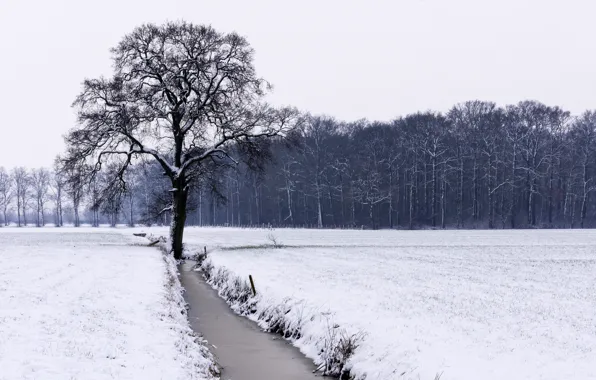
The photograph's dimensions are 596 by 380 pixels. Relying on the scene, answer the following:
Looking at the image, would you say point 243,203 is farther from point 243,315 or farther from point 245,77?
point 243,315

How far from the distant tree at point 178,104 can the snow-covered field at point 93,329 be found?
1452 centimetres

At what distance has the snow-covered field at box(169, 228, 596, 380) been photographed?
1030 cm

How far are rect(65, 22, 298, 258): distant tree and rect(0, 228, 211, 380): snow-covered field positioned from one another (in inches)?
572

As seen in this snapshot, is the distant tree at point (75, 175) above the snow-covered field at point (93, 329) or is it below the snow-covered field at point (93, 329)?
above

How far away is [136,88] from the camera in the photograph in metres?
35.4

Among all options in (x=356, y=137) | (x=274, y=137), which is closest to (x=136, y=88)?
(x=274, y=137)

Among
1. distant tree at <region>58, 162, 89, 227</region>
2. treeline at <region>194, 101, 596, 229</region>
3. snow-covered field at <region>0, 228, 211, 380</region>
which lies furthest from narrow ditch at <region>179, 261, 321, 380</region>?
treeline at <region>194, 101, 596, 229</region>

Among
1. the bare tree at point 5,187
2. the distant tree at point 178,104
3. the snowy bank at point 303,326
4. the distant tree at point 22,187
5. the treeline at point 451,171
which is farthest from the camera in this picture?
the bare tree at point 5,187

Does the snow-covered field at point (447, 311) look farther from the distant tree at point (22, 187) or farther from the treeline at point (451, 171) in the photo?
the distant tree at point (22, 187)

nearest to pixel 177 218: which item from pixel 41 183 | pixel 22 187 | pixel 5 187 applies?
pixel 22 187

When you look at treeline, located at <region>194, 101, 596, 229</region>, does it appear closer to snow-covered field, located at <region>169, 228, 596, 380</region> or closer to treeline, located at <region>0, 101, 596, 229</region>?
treeline, located at <region>0, 101, 596, 229</region>

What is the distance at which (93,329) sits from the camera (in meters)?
12.5

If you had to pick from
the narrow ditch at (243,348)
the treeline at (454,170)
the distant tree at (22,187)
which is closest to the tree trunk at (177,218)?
the narrow ditch at (243,348)

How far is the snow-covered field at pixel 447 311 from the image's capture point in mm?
10305
